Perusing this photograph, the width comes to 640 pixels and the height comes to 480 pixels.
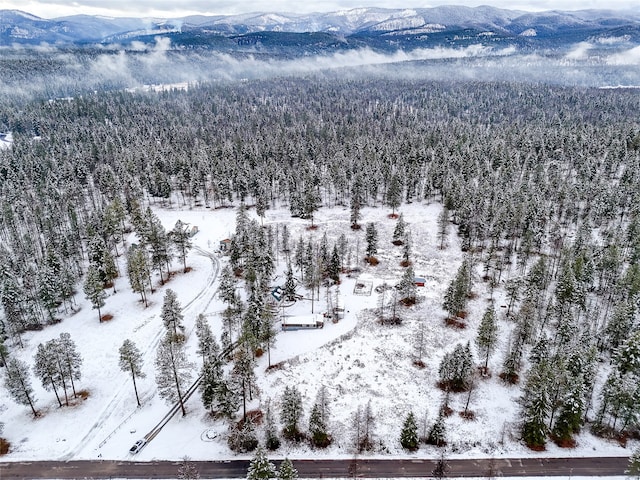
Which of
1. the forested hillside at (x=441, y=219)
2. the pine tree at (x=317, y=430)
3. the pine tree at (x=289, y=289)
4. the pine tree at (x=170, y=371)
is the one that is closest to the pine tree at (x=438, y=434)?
the forested hillside at (x=441, y=219)

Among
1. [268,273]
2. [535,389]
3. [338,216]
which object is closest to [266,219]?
[338,216]

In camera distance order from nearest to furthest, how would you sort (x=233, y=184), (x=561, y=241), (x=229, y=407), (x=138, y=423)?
(x=229, y=407) → (x=138, y=423) → (x=561, y=241) → (x=233, y=184)

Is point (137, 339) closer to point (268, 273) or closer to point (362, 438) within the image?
point (268, 273)

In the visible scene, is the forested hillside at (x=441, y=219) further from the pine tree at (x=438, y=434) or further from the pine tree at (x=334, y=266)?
the pine tree at (x=438, y=434)

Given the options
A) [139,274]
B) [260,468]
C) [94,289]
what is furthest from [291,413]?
[94,289]

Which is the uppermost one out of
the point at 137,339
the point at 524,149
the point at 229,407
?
the point at 524,149
